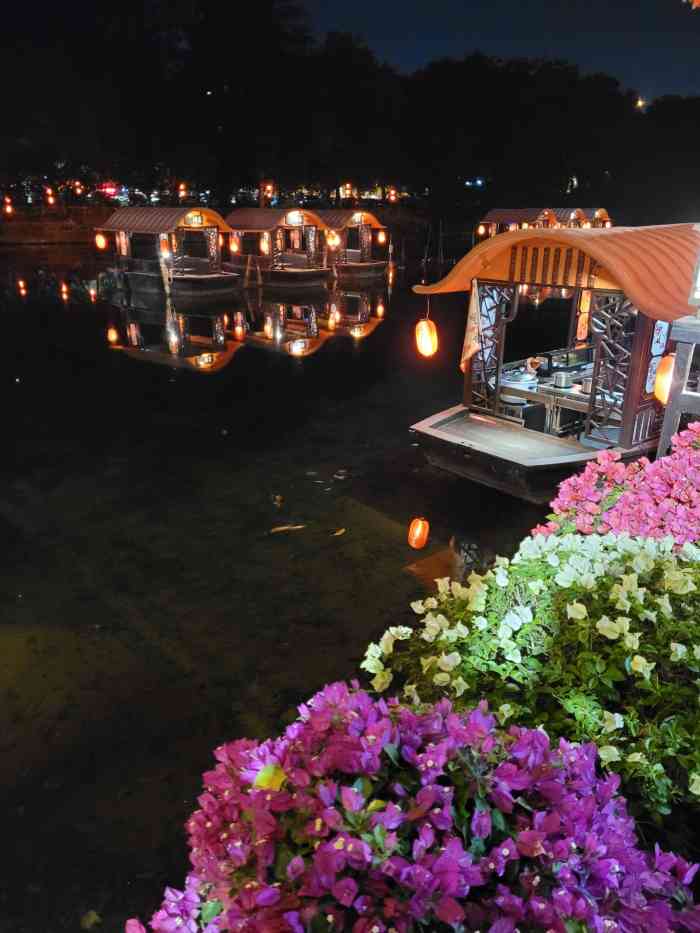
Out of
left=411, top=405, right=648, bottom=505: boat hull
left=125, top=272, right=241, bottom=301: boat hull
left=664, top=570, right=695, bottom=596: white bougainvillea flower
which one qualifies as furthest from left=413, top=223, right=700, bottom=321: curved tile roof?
left=125, top=272, right=241, bottom=301: boat hull

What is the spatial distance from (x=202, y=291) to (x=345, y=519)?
24579 millimetres

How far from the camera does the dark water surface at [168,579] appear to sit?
515 cm

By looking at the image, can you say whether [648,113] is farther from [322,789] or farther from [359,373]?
[322,789]

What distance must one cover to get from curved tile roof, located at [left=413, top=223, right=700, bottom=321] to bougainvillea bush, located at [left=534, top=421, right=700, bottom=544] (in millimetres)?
4101

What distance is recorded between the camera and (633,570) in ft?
11.9

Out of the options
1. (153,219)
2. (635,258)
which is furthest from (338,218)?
(635,258)

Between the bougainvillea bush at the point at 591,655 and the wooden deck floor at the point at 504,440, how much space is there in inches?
249

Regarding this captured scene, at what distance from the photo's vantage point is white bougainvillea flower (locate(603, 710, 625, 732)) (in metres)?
2.83

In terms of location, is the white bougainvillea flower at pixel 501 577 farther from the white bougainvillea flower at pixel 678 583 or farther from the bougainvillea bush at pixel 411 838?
the bougainvillea bush at pixel 411 838

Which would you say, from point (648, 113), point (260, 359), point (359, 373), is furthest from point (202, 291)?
point (648, 113)

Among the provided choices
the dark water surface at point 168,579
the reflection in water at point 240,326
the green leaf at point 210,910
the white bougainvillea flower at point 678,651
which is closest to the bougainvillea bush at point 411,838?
the green leaf at point 210,910

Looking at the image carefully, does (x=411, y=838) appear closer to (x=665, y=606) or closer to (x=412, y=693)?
(x=412, y=693)

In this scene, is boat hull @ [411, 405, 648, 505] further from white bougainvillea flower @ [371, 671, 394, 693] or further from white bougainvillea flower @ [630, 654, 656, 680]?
white bougainvillea flower @ [371, 671, 394, 693]

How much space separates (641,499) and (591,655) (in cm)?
254
